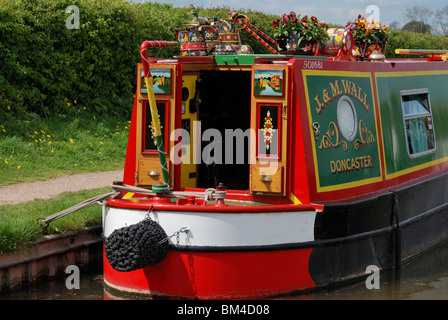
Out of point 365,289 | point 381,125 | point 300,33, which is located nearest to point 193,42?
point 300,33

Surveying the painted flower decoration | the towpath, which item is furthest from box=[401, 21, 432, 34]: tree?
the painted flower decoration

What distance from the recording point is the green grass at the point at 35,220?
7.67 metres

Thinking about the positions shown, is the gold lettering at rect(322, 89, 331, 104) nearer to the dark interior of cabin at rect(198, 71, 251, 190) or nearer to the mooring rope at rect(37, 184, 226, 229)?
the dark interior of cabin at rect(198, 71, 251, 190)

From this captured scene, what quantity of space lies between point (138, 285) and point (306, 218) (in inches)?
65.3

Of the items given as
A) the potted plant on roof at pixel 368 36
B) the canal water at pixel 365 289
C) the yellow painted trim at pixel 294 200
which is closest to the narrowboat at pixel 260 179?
the yellow painted trim at pixel 294 200

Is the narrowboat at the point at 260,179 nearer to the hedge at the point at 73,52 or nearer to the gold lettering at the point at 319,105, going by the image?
the gold lettering at the point at 319,105

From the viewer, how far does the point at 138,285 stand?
24.0 ft

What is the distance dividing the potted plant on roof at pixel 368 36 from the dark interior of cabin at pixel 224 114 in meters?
2.39

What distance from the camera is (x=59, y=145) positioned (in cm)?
1267

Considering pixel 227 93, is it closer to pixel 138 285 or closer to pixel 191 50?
pixel 191 50

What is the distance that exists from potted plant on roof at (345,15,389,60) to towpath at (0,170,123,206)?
3.90 m

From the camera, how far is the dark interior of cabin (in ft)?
28.4

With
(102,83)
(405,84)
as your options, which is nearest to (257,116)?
(405,84)
